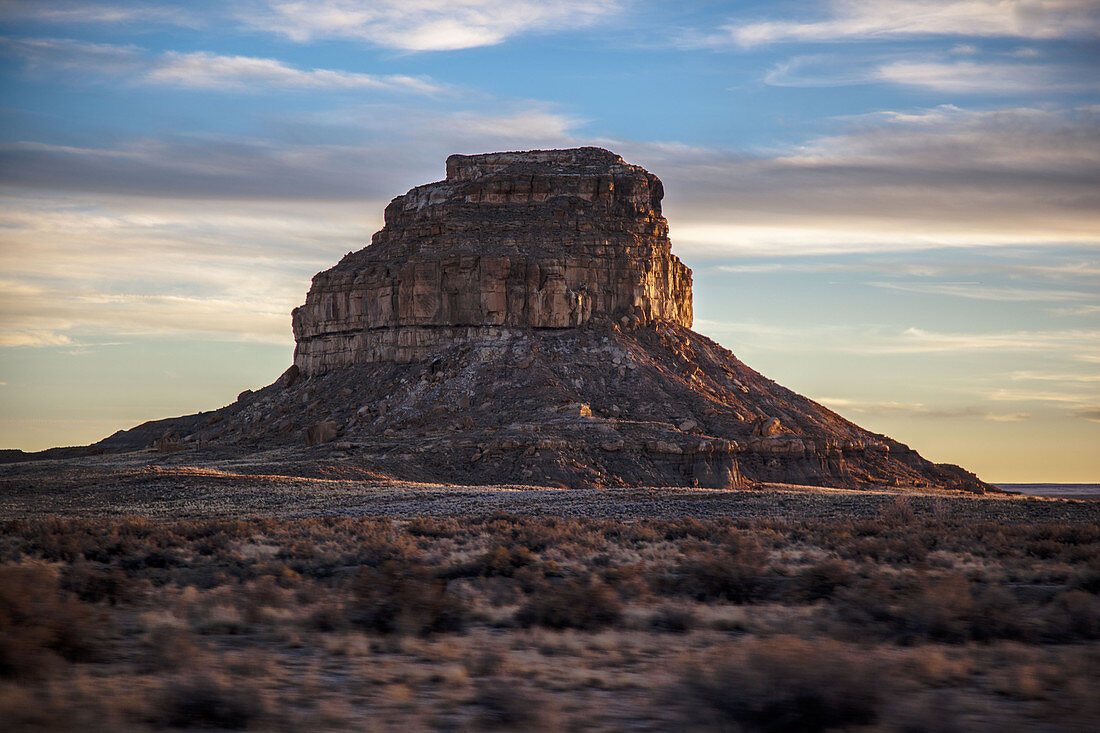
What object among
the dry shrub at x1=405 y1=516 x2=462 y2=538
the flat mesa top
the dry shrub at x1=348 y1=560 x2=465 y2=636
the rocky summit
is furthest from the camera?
the flat mesa top

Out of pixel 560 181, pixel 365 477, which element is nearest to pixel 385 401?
pixel 365 477

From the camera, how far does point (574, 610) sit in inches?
522

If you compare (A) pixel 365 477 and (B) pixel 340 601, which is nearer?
(B) pixel 340 601

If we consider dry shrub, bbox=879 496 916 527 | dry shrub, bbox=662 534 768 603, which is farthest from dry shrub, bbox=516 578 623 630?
dry shrub, bbox=879 496 916 527

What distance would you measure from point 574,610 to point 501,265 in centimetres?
6937

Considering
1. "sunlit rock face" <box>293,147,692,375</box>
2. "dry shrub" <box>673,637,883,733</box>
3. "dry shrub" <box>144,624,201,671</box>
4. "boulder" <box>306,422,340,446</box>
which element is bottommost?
"dry shrub" <box>144,624,201,671</box>

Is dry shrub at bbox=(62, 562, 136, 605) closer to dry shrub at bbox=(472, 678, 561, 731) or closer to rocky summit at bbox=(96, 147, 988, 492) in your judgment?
dry shrub at bbox=(472, 678, 561, 731)

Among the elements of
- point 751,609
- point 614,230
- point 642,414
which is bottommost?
point 751,609

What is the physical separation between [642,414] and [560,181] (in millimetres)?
27766

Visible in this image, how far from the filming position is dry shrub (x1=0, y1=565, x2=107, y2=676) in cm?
930

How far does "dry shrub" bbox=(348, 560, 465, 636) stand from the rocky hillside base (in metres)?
43.8

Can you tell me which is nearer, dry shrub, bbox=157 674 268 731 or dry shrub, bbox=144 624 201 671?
dry shrub, bbox=157 674 268 731

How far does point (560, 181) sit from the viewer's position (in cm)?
9000

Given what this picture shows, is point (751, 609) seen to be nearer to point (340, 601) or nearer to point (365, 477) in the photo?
point (340, 601)
